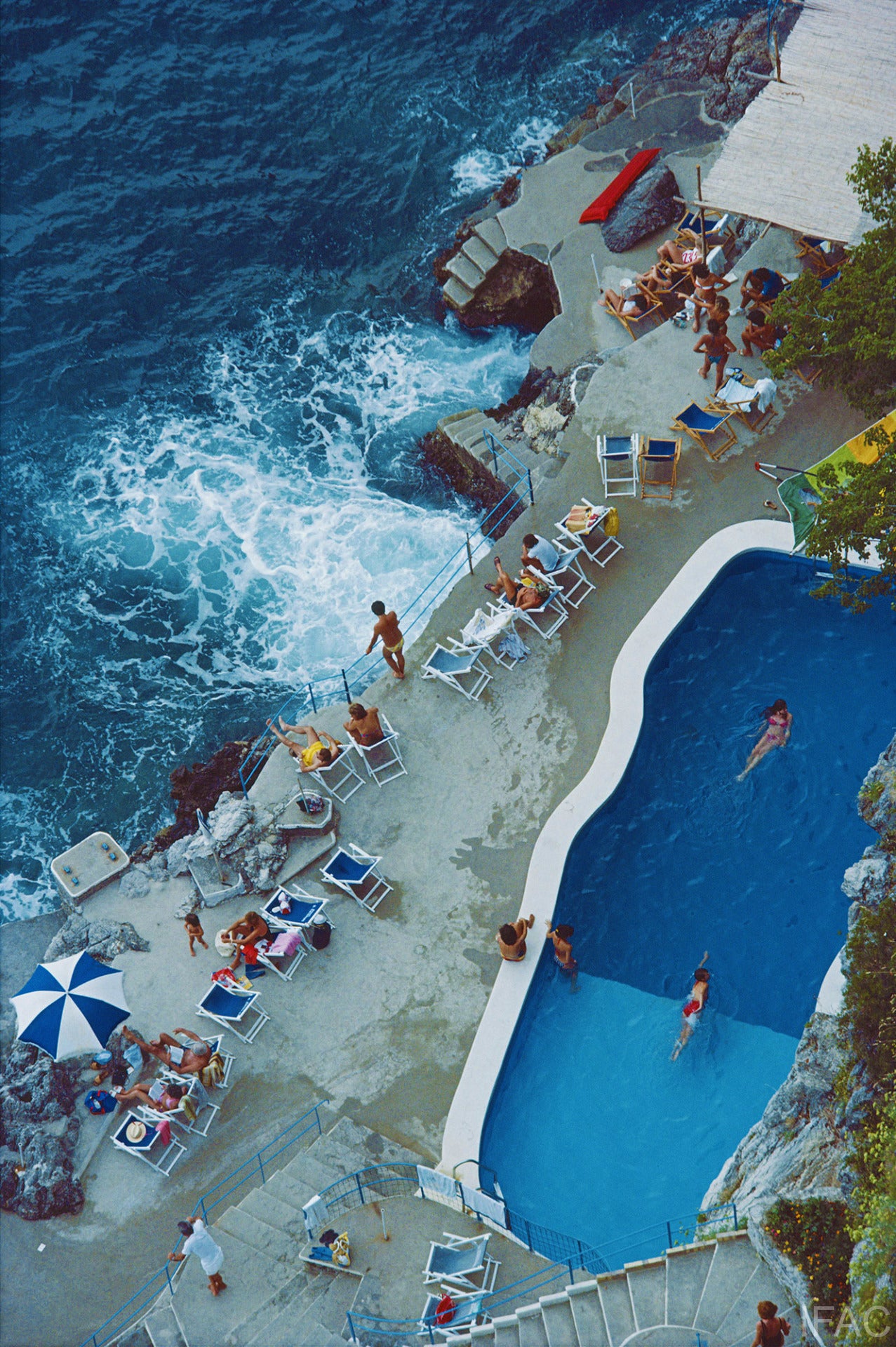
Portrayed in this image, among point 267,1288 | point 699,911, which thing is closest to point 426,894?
point 699,911

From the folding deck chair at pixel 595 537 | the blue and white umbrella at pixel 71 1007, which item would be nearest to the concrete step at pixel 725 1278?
the blue and white umbrella at pixel 71 1007

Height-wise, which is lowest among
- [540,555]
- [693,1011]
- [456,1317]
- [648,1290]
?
[456,1317]

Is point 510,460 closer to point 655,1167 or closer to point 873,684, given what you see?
point 873,684

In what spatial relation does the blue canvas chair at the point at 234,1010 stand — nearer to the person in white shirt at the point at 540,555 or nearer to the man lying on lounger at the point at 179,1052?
the man lying on lounger at the point at 179,1052

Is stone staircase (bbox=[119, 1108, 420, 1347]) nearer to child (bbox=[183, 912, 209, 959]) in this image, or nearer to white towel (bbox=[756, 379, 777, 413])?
child (bbox=[183, 912, 209, 959])

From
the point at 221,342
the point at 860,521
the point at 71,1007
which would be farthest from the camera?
the point at 221,342

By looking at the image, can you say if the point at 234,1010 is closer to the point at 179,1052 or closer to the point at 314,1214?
the point at 179,1052
